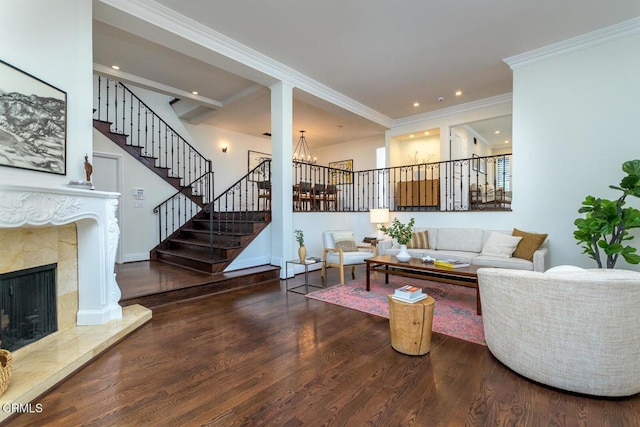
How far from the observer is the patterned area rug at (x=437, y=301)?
9.51ft

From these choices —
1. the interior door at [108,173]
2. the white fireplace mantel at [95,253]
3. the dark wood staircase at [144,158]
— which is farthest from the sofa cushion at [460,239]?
the interior door at [108,173]

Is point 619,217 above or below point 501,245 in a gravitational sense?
above

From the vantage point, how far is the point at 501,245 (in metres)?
4.57

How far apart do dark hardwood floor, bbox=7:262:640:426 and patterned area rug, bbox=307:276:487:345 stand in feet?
0.93

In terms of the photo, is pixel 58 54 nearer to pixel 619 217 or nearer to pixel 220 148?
pixel 220 148

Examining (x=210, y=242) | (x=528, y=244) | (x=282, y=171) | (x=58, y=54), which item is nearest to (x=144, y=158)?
(x=210, y=242)

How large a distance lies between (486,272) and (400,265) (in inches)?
69.8

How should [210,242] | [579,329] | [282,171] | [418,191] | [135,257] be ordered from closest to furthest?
1. [579,329]
2. [282,171]
3. [210,242]
4. [135,257]
5. [418,191]

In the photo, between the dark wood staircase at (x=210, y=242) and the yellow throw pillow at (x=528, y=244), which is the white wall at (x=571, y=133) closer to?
the yellow throw pillow at (x=528, y=244)

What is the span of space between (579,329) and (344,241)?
148 inches

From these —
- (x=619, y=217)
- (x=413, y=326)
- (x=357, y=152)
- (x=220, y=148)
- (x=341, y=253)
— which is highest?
(x=357, y=152)

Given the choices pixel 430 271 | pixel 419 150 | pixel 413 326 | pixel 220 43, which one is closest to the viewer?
pixel 413 326

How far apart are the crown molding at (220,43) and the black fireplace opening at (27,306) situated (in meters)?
2.86

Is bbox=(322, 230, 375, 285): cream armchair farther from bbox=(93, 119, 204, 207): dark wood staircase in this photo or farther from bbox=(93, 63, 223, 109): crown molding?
bbox=(93, 63, 223, 109): crown molding
